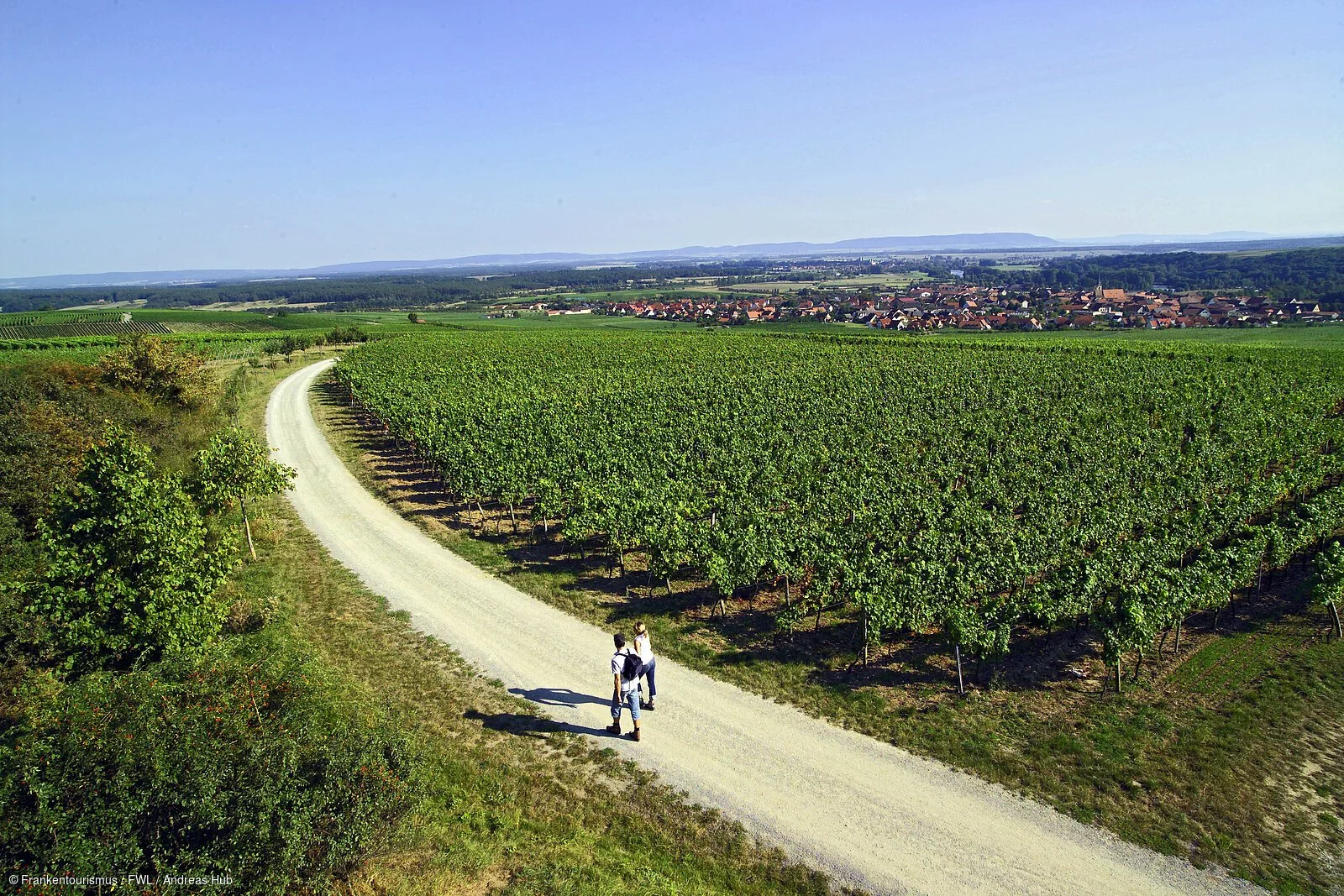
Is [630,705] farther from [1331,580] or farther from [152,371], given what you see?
[152,371]

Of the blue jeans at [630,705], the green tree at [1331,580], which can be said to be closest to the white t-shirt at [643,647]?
the blue jeans at [630,705]

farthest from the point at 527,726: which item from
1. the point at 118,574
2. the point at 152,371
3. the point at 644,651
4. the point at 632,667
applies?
the point at 152,371

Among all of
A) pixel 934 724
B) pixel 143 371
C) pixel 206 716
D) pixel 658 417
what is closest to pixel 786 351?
pixel 658 417

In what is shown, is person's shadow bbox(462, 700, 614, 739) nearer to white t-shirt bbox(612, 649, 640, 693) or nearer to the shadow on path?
the shadow on path

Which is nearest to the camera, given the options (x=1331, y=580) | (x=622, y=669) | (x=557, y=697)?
(x=622, y=669)

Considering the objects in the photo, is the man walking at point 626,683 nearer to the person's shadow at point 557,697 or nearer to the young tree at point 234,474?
the person's shadow at point 557,697

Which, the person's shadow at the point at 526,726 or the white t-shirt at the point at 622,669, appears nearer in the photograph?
the white t-shirt at the point at 622,669
